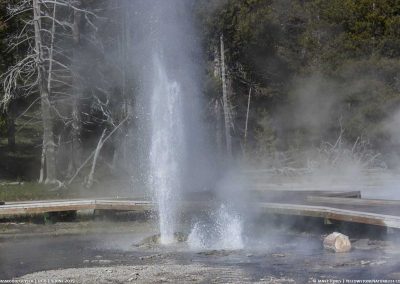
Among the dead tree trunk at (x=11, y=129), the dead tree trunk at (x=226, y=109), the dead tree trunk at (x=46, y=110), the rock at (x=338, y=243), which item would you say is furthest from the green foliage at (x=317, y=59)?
the rock at (x=338, y=243)

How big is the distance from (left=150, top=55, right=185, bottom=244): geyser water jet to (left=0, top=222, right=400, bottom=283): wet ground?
0.81m

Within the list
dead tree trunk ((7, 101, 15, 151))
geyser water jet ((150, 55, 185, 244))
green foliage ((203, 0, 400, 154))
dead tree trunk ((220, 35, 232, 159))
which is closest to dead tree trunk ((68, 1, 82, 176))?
dead tree trunk ((7, 101, 15, 151))

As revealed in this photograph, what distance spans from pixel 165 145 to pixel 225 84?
1161 centimetres

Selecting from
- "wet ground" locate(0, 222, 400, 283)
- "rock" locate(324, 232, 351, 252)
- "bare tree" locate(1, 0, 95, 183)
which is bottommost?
"wet ground" locate(0, 222, 400, 283)

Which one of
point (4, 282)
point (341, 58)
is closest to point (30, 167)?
point (341, 58)

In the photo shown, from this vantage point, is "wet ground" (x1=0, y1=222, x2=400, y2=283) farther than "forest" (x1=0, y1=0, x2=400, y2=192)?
No

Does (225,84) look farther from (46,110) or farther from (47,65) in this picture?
(46,110)

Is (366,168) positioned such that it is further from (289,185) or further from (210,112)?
(210,112)

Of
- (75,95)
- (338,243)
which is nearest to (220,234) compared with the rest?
(338,243)

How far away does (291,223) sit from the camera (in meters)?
12.5

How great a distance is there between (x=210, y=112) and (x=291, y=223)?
1145 centimetres

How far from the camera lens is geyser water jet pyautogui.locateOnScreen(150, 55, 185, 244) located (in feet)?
39.0

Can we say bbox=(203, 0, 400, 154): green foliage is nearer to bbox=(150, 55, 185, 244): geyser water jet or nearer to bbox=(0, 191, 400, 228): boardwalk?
bbox=(0, 191, 400, 228): boardwalk

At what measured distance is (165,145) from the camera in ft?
39.3
